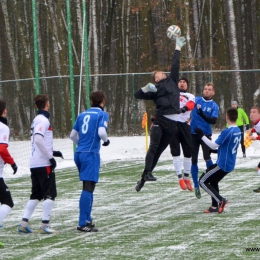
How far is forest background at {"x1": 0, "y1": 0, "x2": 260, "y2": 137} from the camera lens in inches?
1329

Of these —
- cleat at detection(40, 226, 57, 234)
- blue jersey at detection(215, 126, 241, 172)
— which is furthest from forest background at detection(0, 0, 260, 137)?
cleat at detection(40, 226, 57, 234)

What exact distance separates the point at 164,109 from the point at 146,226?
3.02 metres

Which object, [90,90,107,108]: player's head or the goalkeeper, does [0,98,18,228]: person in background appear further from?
the goalkeeper

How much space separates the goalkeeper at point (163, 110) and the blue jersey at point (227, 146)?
164 centimetres

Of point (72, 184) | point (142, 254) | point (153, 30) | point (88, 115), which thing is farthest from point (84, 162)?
point (153, 30)

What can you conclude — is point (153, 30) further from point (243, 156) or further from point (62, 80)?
point (243, 156)

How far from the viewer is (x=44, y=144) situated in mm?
11000

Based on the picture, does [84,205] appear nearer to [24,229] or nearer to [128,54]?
[24,229]

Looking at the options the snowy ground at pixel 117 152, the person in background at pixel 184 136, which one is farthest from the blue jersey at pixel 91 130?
the snowy ground at pixel 117 152

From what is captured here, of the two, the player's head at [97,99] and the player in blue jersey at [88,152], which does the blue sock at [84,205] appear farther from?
the player's head at [97,99]

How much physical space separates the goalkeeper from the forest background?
16889 mm

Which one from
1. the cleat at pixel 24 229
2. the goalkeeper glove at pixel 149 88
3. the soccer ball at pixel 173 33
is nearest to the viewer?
the cleat at pixel 24 229

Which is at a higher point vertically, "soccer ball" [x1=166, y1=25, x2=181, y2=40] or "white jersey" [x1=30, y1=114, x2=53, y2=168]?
"soccer ball" [x1=166, y1=25, x2=181, y2=40]

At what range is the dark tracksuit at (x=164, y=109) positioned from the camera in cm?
1396
